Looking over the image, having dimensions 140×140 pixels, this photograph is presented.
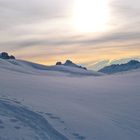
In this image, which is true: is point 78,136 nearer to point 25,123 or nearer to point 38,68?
point 25,123

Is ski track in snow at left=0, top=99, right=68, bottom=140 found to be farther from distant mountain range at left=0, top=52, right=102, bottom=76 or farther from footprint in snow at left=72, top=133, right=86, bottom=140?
distant mountain range at left=0, top=52, right=102, bottom=76

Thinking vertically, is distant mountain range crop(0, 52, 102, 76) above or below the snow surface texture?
above

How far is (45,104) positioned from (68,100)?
189 centimetres

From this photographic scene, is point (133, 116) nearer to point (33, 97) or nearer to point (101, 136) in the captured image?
point (101, 136)

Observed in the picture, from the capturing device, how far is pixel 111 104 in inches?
611

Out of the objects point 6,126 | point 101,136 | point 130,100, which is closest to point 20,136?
point 6,126

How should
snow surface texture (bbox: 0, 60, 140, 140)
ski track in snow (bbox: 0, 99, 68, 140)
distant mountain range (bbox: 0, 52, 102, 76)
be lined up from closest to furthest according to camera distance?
ski track in snow (bbox: 0, 99, 68, 140), snow surface texture (bbox: 0, 60, 140, 140), distant mountain range (bbox: 0, 52, 102, 76)

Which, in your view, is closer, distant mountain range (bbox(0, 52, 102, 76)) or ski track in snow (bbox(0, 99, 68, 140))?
ski track in snow (bbox(0, 99, 68, 140))

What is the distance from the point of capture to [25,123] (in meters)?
11.5

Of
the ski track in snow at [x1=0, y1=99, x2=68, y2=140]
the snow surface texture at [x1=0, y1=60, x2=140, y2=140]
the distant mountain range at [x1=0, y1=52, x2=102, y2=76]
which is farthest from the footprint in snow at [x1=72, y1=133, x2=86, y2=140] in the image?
the distant mountain range at [x1=0, y1=52, x2=102, y2=76]

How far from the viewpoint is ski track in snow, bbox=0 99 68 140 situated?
1064 centimetres

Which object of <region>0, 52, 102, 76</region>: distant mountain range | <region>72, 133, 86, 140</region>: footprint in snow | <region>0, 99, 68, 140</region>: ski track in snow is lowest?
<region>72, 133, 86, 140</region>: footprint in snow

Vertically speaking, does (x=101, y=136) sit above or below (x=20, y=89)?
below

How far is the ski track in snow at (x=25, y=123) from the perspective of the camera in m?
10.6
